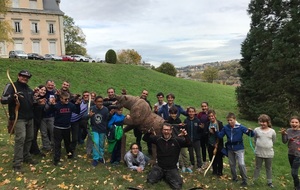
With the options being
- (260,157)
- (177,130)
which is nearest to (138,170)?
(177,130)

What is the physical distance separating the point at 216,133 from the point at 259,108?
10858mm

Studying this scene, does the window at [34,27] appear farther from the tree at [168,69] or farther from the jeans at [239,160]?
the jeans at [239,160]

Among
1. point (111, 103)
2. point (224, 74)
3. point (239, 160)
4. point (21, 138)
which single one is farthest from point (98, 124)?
point (224, 74)

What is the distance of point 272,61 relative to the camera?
15.4m

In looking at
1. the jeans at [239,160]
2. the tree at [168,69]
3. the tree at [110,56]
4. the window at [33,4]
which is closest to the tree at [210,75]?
the tree at [168,69]

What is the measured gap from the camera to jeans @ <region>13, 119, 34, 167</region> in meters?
6.20

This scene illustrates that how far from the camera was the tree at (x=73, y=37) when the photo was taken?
55.8m

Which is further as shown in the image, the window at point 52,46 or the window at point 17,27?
the window at point 52,46

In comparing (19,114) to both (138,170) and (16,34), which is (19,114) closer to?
(138,170)

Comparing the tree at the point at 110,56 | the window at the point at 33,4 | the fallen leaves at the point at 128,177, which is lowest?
the fallen leaves at the point at 128,177

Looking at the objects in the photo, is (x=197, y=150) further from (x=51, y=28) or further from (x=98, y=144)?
(x=51, y=28)

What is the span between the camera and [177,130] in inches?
258

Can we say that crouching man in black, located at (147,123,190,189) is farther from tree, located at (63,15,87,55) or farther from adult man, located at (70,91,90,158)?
tree, located at (63,15,87,55)

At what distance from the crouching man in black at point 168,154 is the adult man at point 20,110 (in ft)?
10.4
